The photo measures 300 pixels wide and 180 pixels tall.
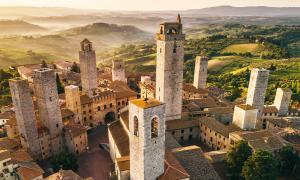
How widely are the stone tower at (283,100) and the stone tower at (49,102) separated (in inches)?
1817

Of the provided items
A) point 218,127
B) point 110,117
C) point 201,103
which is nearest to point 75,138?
point 110,117

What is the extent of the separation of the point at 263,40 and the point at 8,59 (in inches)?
5404

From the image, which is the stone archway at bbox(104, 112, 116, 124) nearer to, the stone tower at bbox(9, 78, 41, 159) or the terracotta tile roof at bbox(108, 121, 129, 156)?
the terracotta tile roof at bbox(108, 121, 129, 156)

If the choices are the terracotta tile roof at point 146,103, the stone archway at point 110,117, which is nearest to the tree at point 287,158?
the terracotta tile roof at point 146,103

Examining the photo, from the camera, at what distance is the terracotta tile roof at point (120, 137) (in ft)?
111

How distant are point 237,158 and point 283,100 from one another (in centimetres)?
2900

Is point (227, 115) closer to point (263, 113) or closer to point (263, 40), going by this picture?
point (263, 113)

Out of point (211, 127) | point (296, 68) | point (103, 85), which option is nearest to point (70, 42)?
point (103, 85)

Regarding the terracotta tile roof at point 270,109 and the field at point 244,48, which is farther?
the field at point 244,48

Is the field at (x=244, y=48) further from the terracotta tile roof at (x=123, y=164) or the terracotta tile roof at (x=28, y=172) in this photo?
the terracotta tile roof at (x=28, y=172)

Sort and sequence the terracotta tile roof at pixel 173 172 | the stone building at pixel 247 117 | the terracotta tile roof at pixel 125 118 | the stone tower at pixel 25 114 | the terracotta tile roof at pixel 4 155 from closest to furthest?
the terracotta tile roof at pixel 173 172, the terracotta tile roof at pixel 4 155, the stone tower at pixel 25 114, the terracotta tile roof at pixel 125 118, the stone building at pixel 247 117

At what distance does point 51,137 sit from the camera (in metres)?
41.7

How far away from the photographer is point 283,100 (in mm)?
54125

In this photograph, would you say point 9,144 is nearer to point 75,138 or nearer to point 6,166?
point 6,166
